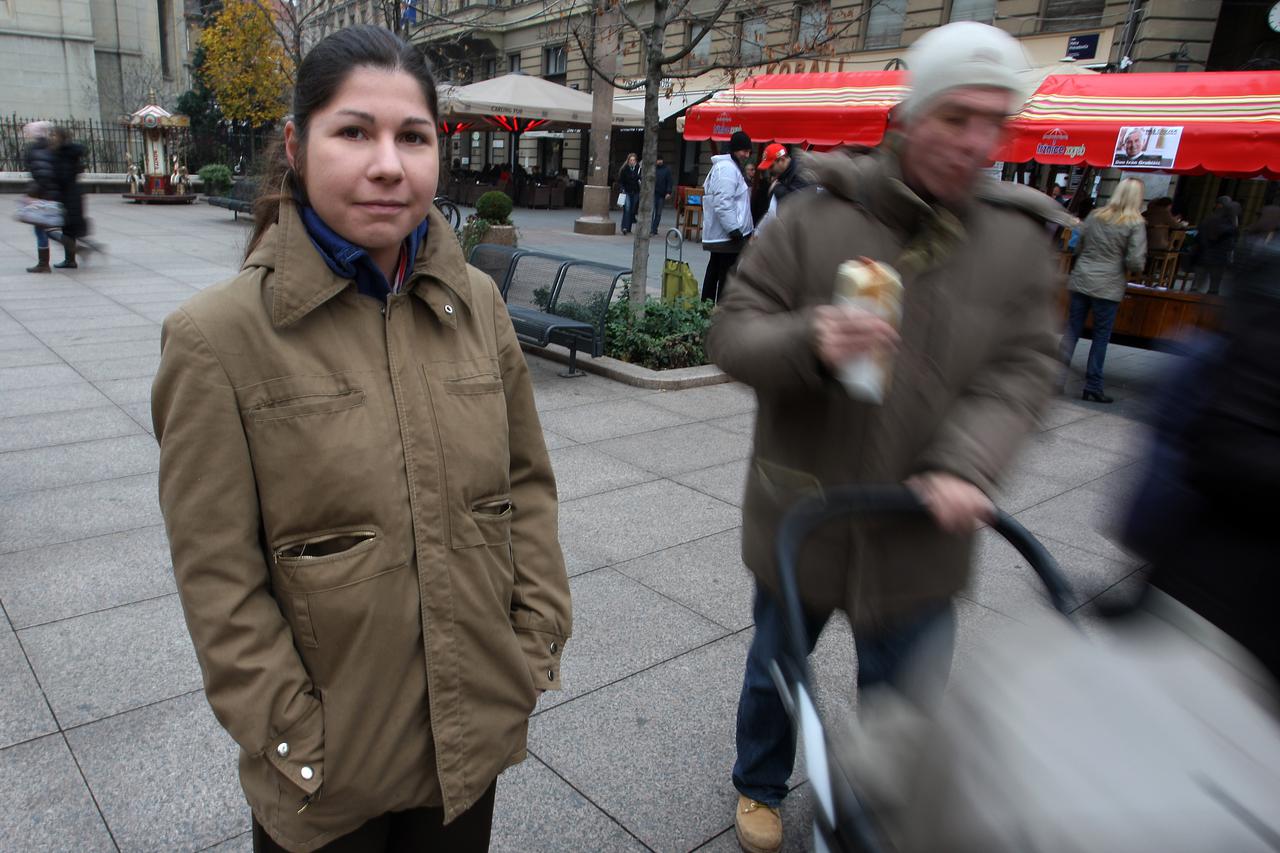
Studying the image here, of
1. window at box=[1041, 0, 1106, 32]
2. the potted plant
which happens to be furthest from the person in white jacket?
window at box=[1041, 0, 1106, 32]

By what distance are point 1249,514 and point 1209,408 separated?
0.49 ft

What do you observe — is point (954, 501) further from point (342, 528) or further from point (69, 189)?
point (69, 189)

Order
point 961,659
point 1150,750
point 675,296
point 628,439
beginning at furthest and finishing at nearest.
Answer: point 675,296 → point 628,439 → point 961,659 → point 1150,750

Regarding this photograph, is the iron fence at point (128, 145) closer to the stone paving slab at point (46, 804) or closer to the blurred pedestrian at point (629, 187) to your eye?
the blurred pedestrian at point (629, 187)

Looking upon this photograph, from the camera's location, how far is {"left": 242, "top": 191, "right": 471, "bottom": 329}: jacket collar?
1387 millimetres

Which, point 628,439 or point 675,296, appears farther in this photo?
point 675,296

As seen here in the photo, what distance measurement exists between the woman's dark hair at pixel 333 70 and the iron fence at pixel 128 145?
2738 cm

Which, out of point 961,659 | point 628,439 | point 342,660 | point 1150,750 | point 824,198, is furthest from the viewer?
point 628,439

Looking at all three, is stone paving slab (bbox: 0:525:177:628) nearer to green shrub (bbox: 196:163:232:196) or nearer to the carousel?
green shrub (bbox: 196:163:232:196)

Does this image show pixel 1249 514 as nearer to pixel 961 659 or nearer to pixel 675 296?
pixel 961 659

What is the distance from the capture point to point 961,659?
3373 millimetres

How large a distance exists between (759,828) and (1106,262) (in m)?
7.17

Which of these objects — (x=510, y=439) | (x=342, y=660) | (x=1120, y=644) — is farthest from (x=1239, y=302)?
(x=342, y=660)

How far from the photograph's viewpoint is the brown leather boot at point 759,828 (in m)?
2.52
